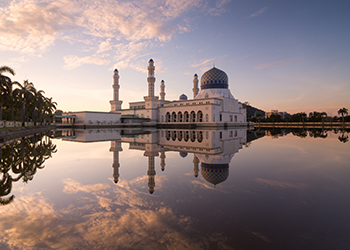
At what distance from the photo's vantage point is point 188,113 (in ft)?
185

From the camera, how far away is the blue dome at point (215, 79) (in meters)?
56.3

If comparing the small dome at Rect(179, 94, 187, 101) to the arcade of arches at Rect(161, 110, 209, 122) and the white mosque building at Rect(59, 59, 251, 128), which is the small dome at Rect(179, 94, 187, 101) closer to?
the white mosque building at Rect(59, 59, 251, 128)

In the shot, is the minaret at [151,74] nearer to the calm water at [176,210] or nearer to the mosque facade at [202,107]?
the mosque facade at [202,107]

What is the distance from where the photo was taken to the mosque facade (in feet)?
A: 168

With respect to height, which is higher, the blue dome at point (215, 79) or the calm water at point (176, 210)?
the blue dome at point (215, 79)

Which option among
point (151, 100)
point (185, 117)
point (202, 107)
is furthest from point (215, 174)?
point (151, 100)

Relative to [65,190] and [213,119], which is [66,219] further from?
[213,119]

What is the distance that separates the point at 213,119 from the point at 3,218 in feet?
159

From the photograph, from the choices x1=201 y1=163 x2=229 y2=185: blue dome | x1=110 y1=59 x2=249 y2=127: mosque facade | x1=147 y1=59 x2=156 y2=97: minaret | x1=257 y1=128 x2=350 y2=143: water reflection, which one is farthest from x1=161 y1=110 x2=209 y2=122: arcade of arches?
x1=201 y1=163 x2=229 y2=185: blue dome

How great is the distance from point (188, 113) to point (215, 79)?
1140 centimetres

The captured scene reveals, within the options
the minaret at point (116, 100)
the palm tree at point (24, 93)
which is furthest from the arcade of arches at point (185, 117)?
the palm tree at point (24, 93)

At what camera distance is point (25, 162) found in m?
8.33

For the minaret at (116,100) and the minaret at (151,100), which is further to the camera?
the minaret at (116,100)

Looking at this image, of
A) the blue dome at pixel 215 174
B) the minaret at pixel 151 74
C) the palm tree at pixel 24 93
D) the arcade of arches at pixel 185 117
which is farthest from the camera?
the minaret at pixel 151 74
